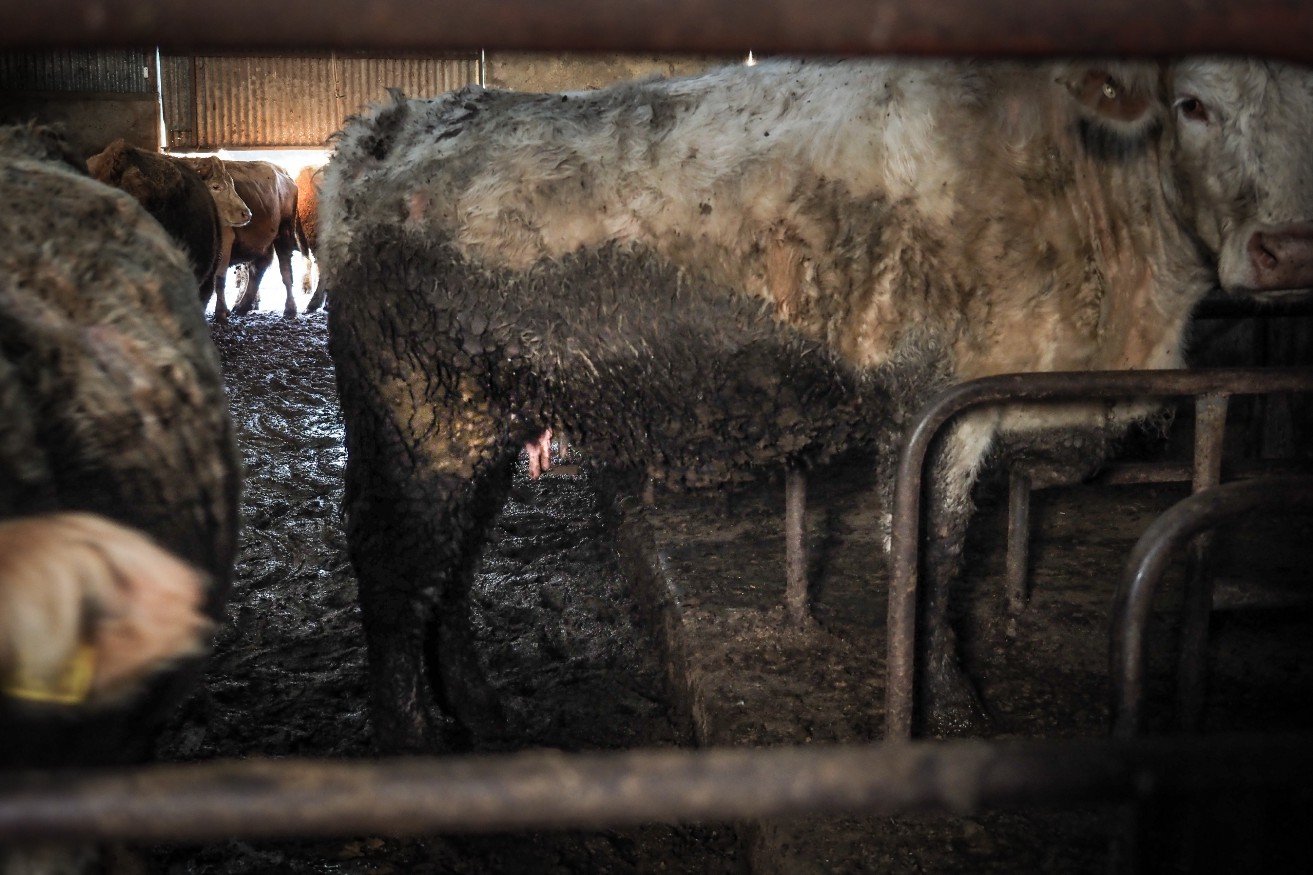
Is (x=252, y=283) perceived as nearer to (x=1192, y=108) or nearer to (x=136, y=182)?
(x=136, y=182)

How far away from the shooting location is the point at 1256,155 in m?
2.34

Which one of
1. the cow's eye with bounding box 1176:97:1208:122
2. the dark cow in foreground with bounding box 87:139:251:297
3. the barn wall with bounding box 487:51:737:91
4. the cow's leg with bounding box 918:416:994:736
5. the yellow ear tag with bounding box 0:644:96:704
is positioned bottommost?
the cow's leg with bounding box 918:416:994:736

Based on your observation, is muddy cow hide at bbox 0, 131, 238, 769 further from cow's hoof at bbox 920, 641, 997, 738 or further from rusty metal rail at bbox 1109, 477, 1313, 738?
cow's hoof at bbox 920, 641, 997, 738

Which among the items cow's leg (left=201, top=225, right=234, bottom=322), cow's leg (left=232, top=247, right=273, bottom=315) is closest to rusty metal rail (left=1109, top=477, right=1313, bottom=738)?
cow's leg (left=201, top=225, right=234, bottom=322)

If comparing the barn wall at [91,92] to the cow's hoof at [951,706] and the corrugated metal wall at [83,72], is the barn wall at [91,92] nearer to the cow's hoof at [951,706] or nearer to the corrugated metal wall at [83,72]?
the corrugated metal wall at [83,72]

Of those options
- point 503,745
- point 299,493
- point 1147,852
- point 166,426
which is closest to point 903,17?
point 1147,852

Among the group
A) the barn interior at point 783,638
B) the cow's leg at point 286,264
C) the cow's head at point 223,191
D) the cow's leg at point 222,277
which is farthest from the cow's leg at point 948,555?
the cow's leg at point 286,264

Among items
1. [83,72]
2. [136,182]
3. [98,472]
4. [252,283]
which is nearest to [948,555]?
[98,472]

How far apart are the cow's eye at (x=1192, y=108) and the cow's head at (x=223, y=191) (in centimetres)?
1133

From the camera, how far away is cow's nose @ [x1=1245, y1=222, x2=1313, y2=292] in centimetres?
228

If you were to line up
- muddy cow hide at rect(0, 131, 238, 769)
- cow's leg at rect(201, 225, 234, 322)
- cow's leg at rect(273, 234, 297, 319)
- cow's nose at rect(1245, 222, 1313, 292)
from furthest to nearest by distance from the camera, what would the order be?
cow's leg at rect(273, 234, 297, 319)
cow's leg at rect(201, 225, 234, 322)
cow's nose at rect(1245, 222, 1313, 292)
muddy cow hide at rect(0, 131, 238, 769)

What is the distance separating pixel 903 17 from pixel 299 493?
4978 millimetres

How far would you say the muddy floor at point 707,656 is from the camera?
2.42m

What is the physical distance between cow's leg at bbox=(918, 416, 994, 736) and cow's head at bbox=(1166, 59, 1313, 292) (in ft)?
2.53
